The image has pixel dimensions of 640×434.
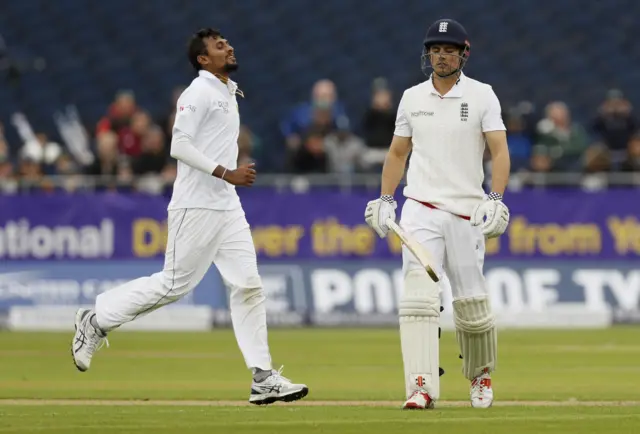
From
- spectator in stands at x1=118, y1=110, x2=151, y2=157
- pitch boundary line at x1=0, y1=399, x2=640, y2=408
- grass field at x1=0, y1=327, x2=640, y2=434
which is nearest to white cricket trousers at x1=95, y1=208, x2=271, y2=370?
pitch boundary line at x1=0, y1=399, x2=640, y2=408

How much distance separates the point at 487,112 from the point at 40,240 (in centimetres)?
1115

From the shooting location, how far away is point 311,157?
1958 cm

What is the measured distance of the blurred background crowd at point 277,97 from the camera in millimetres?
19703

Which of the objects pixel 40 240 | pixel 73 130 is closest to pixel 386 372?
pixel 40 240

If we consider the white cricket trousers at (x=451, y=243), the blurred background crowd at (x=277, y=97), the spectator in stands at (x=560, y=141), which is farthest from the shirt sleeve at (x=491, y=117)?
the spectator in stands at (x=560, y=141)

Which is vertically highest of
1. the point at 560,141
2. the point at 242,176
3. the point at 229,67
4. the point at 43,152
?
the point at 560,141

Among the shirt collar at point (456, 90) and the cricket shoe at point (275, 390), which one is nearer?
the shirt collar at point (456, 90)

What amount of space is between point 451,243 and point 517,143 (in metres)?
11.4

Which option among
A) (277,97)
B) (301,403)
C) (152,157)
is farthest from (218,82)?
(277,97)

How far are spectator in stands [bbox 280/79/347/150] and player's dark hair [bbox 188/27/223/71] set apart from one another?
9915 millimetres

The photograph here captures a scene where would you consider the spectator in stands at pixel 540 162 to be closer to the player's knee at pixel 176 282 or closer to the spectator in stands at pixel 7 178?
the spectator in stands at pixel 7 178

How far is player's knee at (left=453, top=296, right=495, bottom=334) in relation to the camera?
924 centimetres

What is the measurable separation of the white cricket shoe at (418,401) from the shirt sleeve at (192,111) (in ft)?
7.05

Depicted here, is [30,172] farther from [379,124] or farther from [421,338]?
[421,338]
